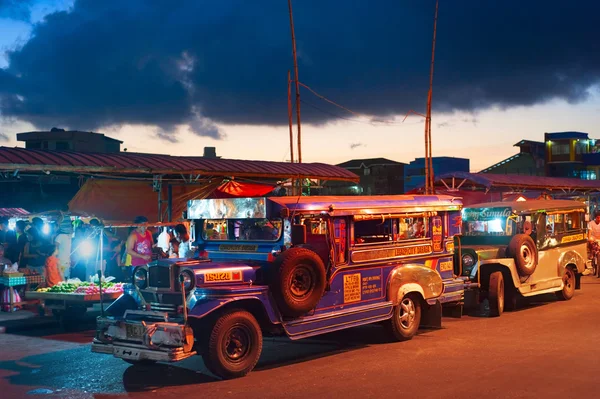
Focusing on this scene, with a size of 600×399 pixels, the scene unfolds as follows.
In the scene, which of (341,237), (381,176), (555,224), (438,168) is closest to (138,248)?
(341,237)

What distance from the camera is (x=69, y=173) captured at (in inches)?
650

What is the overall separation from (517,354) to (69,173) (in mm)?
11211

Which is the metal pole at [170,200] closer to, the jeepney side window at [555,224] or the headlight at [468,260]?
the headlight at [468,260]

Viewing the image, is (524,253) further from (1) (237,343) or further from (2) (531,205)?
(1) (237,343)

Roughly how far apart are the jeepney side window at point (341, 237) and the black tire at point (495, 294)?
15.5 ft

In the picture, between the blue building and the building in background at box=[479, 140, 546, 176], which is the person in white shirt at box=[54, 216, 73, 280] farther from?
the building in background at box=[479, 140, 546, 176]

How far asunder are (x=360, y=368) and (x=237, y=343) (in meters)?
1.67

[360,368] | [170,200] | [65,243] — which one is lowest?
[360,368]

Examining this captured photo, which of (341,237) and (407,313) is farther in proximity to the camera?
(407,313)

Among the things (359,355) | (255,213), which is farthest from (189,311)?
(359,355)

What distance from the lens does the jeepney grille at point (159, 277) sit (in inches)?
364

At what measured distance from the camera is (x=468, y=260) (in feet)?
46.7

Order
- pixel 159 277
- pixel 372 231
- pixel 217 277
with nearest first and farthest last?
pixel 217 277
pixel 159 277
pixel 372 231

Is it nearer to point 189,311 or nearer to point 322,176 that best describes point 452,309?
point 189,311
